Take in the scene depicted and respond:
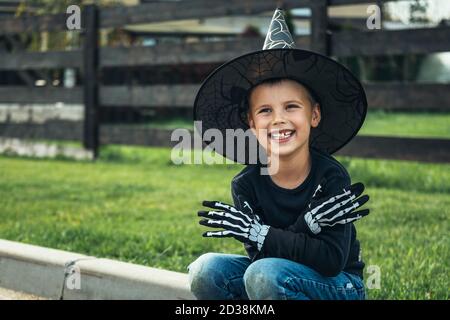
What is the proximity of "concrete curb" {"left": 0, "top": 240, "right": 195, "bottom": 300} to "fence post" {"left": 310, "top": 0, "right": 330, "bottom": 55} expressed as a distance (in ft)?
14.5

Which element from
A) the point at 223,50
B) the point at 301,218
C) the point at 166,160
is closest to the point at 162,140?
the point at 166,160

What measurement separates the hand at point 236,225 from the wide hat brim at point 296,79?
399 mm

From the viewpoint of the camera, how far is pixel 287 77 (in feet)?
10.7

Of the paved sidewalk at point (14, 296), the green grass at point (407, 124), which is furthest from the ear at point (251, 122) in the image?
the green grass at point (407, 124)

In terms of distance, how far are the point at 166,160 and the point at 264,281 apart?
25.3ft

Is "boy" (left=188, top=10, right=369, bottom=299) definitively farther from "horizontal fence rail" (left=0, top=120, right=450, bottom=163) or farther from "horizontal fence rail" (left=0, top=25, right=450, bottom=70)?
"horizontal fence rail" (left=0, top=25, right=450, bottom=70)

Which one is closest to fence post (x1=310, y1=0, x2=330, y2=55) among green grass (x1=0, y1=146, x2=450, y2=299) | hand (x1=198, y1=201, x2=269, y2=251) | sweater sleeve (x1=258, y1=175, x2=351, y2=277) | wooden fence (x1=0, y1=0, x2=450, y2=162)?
wooden fence (x1=0, y1=0, x2=450, y2=162)

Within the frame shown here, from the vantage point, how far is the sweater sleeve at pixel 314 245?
10.2 feet

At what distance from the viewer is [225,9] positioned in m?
9.91

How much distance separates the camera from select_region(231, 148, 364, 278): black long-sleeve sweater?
3.12m

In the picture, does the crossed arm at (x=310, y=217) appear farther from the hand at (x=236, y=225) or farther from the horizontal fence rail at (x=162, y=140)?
the horizontal fence rail at (x=162, y=140)

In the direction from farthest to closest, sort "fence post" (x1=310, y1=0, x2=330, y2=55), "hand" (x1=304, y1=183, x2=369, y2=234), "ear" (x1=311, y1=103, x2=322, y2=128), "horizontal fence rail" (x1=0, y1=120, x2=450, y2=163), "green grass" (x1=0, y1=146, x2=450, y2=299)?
"fence post" (x1=310, y1=0, x2=330, y2=55)
"horizontal fence rail" (x1=0, y1=120, x2=450, y2=163)
"green grass" (x1=0, y1=146, x2=450, y2=299)
"ear" (x1=311, y1=103, x2=322, y2=128)
"hand" (x1=304, y1=183, x2=369, y2=234)

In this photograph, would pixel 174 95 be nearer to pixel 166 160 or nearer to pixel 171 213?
pixel 166 160
